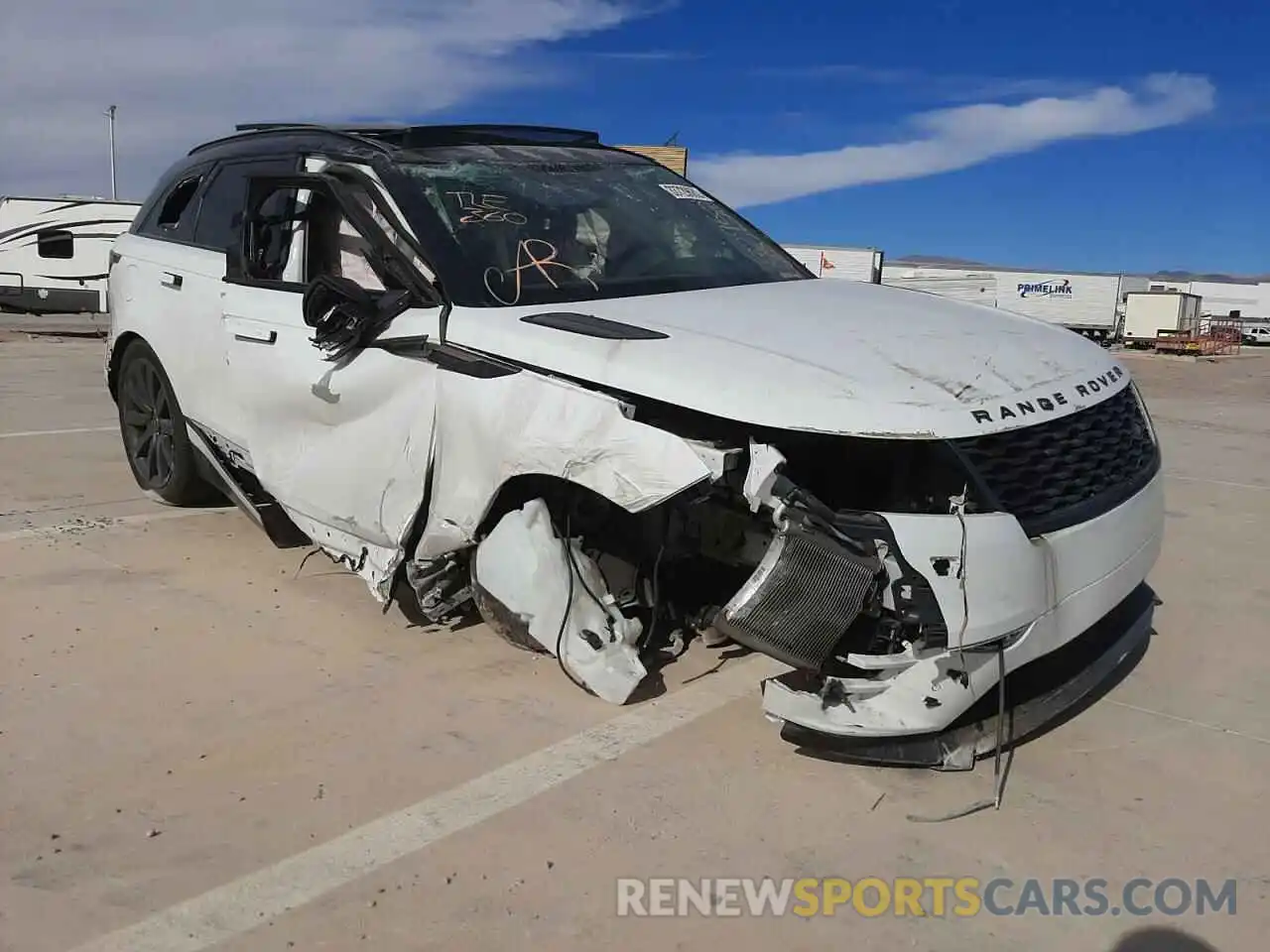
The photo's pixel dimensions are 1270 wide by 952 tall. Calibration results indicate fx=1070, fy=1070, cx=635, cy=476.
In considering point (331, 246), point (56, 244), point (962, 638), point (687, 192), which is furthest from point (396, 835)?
point (56, 244)

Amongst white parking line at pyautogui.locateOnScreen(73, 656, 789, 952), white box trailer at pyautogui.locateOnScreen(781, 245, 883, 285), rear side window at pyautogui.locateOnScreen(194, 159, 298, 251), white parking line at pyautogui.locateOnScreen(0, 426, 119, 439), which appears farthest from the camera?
white box trailer at pyautogui.locateOnScreen(781, 245, 883, 285)

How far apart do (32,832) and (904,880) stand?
2.31 metres

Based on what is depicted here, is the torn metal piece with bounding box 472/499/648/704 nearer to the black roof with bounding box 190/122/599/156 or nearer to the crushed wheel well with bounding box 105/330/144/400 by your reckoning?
the black roof with bounding box 190/122/599/156

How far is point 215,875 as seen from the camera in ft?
8.84

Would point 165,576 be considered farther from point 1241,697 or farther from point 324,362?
point 1241,697

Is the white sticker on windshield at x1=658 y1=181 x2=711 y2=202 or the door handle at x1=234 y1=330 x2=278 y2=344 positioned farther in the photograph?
the white sticker on windshield at x1=658 y1=181 x2=711 y2=202

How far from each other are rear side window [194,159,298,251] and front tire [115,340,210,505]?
0.72 meters

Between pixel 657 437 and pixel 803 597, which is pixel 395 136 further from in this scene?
pixel 803 597

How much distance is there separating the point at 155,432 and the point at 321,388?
2308 millimetres

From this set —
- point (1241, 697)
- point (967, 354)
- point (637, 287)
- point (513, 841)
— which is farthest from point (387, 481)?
point (1241, 697)

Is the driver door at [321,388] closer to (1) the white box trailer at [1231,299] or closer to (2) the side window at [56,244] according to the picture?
(2) the side window at [56,244]

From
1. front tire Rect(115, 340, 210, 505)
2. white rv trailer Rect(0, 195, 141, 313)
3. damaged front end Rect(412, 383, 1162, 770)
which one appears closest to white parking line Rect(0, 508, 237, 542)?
front tire Rect(115, 340, 210, 505)

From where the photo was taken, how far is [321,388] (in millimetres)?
4148

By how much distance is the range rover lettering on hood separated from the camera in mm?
3092
